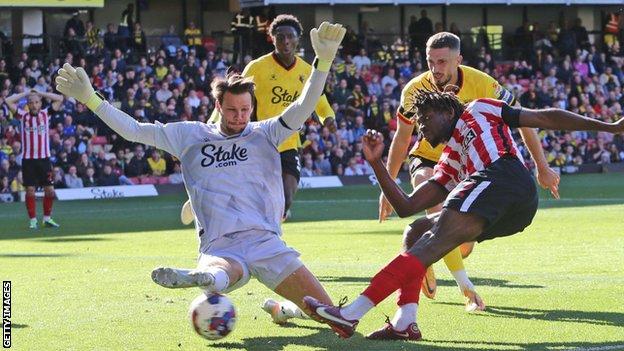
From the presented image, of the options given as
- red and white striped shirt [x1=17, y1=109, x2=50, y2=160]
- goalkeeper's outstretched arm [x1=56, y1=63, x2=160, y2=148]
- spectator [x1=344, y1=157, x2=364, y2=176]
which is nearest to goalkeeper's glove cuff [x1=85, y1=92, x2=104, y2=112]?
goalkeeper's outstretched arm [x1=56, y1=63, x2=160, y2=148]

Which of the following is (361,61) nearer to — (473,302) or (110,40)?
(110,40)

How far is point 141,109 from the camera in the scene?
32.2 metres

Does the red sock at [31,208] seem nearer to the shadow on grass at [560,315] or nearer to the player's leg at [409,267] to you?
the shadow on grass at [560,315]

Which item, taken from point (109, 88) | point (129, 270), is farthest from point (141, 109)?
point (129, 270)

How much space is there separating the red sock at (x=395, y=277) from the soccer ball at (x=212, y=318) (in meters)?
0.87

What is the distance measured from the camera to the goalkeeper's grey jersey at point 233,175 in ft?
30.1

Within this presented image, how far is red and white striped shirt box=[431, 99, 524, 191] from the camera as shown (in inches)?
357

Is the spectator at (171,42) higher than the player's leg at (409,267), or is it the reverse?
the spectator at (171,42)

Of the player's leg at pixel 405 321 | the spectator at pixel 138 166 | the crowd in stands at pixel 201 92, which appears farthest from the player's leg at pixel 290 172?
the spectator at pixel 138 166

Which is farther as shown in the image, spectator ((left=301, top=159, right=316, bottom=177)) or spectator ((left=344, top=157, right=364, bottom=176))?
spectator ((left=344, top=157, right=364, bottom=176))

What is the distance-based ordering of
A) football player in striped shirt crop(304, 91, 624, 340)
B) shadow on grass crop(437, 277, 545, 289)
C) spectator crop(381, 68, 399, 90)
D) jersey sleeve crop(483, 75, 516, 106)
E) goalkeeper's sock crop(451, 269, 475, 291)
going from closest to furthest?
football player in striped shirt crop(304, 91, 624, 340) < goalkeeper's sock crop(451, 269, 475, 291) < jersey sleeve crop(483, 75, 516, 106) < shadow on grass crop(437, 277, 545, 289) < spectator crop(381, 68, 399, 90)

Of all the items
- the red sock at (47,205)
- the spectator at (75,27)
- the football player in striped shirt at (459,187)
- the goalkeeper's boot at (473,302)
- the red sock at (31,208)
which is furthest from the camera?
the spectator at (75,27)

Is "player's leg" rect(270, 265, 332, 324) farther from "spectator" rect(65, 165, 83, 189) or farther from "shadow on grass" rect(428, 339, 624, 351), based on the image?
"spectator" rect(65, 165, 83, 189)

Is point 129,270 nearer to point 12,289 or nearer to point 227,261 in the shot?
point 12,289
